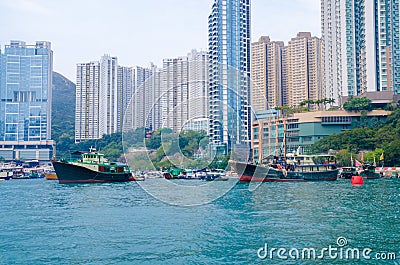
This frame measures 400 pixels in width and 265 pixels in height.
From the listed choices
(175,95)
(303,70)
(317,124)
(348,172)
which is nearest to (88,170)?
(348,172)

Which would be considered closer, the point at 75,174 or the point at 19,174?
the point at 75,174

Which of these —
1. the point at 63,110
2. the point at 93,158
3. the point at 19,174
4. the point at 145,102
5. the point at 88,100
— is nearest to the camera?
the point at 145,102

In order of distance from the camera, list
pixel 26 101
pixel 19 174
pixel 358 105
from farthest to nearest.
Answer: pixel 26 101
pixel 19 174
pixel 358 105

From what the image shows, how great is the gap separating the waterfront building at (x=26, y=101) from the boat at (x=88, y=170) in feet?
103

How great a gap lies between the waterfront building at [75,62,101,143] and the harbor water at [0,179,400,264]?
42008mm

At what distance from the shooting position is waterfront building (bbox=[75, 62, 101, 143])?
173 ft

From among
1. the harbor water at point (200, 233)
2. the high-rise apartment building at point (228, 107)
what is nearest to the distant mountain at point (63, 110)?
the harbor water at point (200, 233)

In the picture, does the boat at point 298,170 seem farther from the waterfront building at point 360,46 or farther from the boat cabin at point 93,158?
the waterfront building at point 360,46

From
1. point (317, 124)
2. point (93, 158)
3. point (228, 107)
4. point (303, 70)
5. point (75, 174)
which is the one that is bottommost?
point (75, 174)

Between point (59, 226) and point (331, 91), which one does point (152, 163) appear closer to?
point (59, 226)

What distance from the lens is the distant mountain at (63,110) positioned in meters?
64.3

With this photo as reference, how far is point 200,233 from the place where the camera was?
749 centimetres

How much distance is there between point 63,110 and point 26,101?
2387cm

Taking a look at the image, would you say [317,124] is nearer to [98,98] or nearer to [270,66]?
[270,66]
